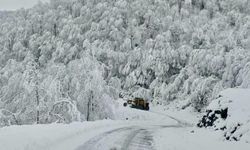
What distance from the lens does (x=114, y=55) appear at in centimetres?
6088

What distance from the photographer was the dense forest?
98.0ft

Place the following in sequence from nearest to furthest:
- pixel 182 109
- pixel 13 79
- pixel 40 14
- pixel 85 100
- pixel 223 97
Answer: pixel 223 97
pixel 13 79
pixel 85 100
pixel 182 109
pixel 40 14

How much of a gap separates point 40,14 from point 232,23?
3677 cm

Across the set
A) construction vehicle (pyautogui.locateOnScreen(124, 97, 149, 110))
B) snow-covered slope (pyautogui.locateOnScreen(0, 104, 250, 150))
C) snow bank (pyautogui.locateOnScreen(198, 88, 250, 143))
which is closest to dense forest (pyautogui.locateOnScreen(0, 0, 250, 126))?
construction vehicle (pyautogui.locateOnScreen(124, 97, 149, 110))

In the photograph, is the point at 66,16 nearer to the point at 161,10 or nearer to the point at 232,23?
the point at 161,10

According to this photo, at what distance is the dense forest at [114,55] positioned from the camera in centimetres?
2988

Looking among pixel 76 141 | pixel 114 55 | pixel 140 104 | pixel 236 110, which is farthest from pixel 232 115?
pixel 114 55

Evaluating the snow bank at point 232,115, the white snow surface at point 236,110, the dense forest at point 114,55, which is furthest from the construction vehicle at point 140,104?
the white snow surface at point 236,110

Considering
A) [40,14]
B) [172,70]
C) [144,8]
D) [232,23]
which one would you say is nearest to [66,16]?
[40,14]

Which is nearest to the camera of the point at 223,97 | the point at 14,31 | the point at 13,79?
the point at 223,97

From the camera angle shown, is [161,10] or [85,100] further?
[161,10]

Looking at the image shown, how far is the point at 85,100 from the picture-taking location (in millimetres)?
33469

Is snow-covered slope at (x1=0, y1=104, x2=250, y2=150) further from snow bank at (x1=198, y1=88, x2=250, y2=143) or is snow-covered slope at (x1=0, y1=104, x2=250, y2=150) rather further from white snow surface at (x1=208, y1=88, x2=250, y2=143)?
white snow surface at (x1=208, y1=88, x2=250, y2=143)

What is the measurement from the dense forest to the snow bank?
15.1 ft
